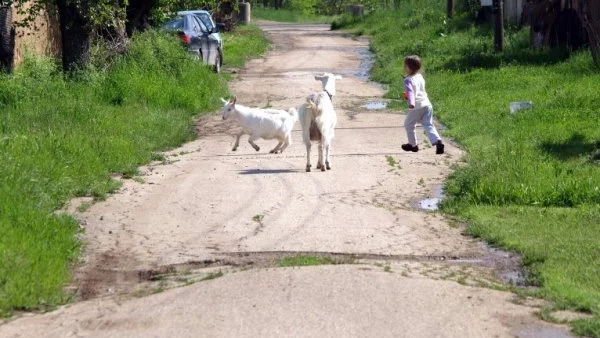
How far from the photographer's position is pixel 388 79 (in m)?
26.9

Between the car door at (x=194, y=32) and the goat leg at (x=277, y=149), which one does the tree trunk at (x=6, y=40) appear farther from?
the goat leg at (x=277, y=149)

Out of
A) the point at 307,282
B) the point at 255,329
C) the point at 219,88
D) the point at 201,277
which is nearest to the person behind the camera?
the point at 255,329

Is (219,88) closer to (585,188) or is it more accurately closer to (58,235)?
(585,188)

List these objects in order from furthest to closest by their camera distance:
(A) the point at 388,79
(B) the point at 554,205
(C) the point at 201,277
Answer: (A) the point at 388,79
(B) the point at 554,205
(C) the point at 201,277

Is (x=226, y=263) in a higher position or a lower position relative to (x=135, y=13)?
lower

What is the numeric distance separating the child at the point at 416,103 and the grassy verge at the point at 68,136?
11.6 feet

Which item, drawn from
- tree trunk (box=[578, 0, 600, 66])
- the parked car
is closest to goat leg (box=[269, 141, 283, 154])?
tree trunk (box=[578, 0, 600, 66])

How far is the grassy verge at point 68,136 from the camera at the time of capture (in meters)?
9.16

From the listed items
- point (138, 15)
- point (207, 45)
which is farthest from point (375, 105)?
point (207, 45)

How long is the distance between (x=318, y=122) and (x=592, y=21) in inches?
440

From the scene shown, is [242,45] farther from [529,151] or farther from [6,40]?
[529,151]

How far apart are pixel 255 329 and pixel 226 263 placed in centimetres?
230

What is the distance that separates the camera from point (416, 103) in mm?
15039

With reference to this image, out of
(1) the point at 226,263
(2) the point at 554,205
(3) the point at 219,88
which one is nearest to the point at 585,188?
(2) the point at 554,205
